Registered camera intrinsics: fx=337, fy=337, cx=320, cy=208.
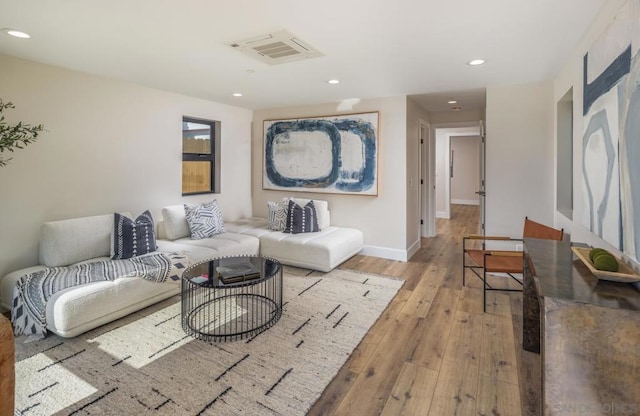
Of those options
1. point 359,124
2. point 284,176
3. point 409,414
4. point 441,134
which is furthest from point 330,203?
point 441,134

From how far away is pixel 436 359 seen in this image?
2307 mm

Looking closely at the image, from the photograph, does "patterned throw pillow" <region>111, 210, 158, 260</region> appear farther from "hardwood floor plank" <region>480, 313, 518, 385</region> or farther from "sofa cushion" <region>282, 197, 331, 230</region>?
"hardwood floor plank" <region>480, 313, 518, 385</region>

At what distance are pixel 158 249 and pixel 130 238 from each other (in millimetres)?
371

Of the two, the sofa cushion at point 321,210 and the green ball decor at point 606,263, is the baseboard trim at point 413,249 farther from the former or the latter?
the green ball decor at point 606,263

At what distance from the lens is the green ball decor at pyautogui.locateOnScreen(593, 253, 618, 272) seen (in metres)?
1.50

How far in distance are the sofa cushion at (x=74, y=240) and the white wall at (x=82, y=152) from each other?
0.79 feet

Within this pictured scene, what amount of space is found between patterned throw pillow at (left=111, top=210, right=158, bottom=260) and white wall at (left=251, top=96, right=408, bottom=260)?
2.58m

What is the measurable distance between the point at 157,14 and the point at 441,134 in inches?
335

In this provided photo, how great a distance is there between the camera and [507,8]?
210cm

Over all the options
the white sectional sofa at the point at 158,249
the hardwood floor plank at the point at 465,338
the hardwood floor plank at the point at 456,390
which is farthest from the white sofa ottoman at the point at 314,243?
the hardwood floor plank at the point at 456,390

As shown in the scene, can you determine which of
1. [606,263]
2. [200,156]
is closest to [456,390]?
[606,263]

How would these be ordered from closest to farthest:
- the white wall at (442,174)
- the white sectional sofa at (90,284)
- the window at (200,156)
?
the white sectional sofa at (90,284) → the window at (200,156) → the white wall at (442,174)

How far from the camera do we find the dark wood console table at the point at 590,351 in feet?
4.10

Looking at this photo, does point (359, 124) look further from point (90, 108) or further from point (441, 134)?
point (441, 134)
